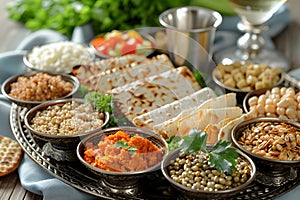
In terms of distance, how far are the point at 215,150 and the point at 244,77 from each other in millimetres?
1308

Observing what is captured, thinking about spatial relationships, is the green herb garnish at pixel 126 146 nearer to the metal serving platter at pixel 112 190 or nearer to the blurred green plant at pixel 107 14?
the metal serving platter at pixel 112 190

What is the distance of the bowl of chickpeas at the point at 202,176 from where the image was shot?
2928 millimetres

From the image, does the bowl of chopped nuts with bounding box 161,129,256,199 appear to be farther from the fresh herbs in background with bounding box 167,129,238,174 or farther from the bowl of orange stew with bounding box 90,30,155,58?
the bowl of orange stew with bounding box 90,30,155,58

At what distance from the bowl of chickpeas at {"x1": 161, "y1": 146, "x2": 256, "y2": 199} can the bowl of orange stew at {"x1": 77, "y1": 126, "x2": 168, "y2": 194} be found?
90mm

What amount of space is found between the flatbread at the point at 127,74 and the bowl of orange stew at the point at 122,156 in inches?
30.9

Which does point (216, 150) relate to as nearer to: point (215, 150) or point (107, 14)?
point (215, 150)

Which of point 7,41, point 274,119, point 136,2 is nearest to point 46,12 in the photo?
point 7,41

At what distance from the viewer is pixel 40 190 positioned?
11.0ft

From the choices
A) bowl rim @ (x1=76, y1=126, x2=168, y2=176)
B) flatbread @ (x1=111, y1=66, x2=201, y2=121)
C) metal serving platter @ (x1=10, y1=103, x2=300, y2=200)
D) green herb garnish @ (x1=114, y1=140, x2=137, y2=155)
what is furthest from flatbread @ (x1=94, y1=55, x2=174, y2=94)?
green herb garnish @ (x1=114, y1=140, x2=137, y2=155)

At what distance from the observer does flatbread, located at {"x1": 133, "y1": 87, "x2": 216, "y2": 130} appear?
143 inches

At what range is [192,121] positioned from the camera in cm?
356

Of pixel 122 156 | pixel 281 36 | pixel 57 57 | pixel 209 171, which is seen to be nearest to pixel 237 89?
pixel 209 171

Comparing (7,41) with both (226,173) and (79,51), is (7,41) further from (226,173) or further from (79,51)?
(226,173)

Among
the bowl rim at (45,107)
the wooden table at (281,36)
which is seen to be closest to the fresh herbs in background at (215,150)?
the bowl rim at (45,107)
